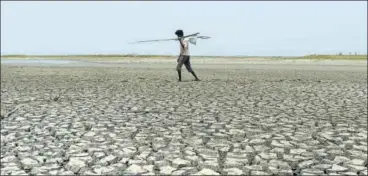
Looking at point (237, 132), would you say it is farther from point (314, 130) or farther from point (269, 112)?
point (269, 112)

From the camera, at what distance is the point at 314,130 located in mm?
8469

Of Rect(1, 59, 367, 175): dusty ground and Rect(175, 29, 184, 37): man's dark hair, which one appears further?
Rect(175, 29, 184, 37): man's dark hair

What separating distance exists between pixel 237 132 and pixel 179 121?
1.58m

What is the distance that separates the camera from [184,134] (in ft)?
26.6

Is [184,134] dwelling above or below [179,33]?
below

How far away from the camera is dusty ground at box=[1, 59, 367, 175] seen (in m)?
6.13

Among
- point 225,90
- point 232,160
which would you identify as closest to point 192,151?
point 232,160

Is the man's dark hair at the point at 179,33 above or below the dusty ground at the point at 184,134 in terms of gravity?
above

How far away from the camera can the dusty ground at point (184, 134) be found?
613 cm

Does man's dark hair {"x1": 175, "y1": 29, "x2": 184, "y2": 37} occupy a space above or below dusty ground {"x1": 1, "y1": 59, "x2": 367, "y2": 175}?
above

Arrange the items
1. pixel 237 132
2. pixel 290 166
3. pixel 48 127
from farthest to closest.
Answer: pixel 48 127 < pixel 237 132 < pixel 290 166

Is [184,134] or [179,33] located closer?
[184,134]

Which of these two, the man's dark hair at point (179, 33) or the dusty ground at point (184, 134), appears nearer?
the dusty ground at point (184, 134)

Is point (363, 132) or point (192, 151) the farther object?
point (363, 132)
